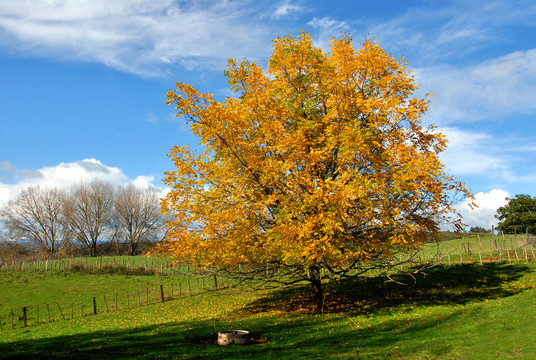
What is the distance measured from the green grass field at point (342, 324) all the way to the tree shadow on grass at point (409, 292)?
5 cm

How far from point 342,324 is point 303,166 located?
630cm

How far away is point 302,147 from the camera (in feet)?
40.4

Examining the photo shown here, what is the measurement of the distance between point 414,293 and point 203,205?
12.5 metres

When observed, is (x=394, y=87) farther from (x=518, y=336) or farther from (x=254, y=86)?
(x=518, y=336)

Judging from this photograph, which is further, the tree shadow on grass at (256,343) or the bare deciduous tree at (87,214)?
the bare deciduous tree at (87,214)

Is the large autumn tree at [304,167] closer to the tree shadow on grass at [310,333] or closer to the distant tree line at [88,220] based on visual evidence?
the tree shadow on grass at [310,333]

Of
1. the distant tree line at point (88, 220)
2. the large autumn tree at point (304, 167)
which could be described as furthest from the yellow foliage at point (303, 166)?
the distant tree line at point (88, 220)

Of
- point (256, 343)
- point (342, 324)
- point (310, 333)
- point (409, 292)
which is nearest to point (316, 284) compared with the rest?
point (342, 324)

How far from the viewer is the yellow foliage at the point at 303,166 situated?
1122cm

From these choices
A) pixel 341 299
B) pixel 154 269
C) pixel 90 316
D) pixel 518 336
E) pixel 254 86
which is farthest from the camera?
pixel 154 269

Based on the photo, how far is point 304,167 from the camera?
13.1 m

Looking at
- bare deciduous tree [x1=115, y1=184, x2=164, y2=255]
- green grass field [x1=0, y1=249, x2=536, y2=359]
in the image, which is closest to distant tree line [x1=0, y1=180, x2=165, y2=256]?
bare deciduous tree [x1=115, y1=184, x2=164, y2=255]

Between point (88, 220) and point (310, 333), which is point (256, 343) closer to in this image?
point (310, 333)

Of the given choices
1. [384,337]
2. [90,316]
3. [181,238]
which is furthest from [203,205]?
[90,316]
